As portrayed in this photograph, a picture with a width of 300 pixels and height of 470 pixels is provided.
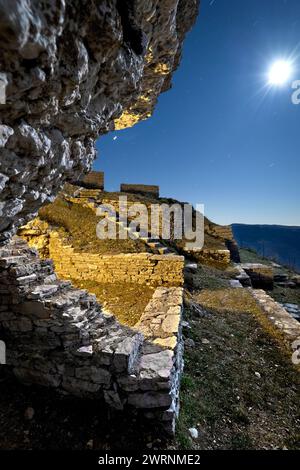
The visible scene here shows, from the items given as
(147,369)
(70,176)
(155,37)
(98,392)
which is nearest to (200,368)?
(147,369)

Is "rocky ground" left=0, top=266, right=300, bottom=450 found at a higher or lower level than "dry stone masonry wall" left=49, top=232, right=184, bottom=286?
lower

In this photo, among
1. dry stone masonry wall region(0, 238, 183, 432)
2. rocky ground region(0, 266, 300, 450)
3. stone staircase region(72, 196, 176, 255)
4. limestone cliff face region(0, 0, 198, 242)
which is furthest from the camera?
stone staircase region(72, 196, 176, 255)

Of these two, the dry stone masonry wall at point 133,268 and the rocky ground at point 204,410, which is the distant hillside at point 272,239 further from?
the rocky ground at point 204,410

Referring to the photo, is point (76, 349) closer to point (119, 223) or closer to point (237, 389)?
point (237, 389)

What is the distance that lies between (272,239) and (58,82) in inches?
6013

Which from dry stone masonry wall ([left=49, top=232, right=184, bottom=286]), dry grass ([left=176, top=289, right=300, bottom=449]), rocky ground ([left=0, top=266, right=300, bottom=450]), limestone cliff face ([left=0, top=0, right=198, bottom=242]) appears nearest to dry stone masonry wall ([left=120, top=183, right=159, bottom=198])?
dry stone masonry wall ([left=49, top=232, right=184, bottom=286])

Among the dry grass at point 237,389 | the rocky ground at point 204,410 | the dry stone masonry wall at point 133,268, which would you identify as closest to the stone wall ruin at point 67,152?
the rocky ground at point 204,410

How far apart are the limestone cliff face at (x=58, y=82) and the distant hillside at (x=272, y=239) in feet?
398

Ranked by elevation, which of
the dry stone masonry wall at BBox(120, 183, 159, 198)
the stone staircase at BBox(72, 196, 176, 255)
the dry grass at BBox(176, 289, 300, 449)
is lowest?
the dry grass at BBox(176, 289, 300, 449)

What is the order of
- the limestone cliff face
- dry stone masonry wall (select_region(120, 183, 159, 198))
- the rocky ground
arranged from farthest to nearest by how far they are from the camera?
dry stone masonry wall (select_region(120, 183, 159, 198)), the rocky ground, the limestone cliff face

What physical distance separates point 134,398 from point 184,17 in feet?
21.1

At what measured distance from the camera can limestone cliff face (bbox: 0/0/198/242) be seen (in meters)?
1.52

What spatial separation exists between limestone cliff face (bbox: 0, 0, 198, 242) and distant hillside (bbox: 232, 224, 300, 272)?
121 meters

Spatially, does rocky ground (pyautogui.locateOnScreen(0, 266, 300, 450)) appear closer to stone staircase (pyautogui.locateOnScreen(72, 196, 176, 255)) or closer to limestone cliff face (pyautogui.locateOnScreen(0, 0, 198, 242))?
limestone cliff face (pyautogui.locateOnScreen(0, 0, 198, 242))
